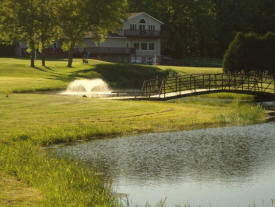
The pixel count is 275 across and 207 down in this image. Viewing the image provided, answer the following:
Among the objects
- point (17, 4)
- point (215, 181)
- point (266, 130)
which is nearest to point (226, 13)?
point (17, 4)

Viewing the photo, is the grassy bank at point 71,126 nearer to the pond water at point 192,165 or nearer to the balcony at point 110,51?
the pond water at point 192,165

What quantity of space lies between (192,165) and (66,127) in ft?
36.1

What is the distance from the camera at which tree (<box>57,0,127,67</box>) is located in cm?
8550

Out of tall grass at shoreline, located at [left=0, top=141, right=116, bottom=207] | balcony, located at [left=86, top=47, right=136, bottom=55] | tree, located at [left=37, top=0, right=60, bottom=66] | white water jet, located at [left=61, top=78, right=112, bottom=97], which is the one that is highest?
tree, located at [left=37, top=0, right=60, bottom=66]

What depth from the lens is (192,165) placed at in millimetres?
25719

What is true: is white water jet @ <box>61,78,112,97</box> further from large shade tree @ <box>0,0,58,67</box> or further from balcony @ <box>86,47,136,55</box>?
balcony @ <box>86,47,136,55</box>

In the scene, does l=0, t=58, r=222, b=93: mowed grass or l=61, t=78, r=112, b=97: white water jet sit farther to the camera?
l=0, t=58, r=222, b=93: mowed grass

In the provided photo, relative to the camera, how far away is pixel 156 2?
12594 centimetres

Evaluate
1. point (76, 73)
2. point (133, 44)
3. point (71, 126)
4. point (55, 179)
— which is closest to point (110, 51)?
point (133, 44)

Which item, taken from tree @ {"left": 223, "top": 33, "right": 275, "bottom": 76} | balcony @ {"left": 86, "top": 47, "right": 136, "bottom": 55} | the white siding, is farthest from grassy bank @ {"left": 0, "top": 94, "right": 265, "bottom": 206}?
the white siding

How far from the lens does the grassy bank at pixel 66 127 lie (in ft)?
63.2

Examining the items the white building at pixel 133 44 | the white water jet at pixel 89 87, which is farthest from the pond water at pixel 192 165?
the white building at pixel 133 44

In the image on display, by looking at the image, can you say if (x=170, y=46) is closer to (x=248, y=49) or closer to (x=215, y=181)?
(x=248, y=49)

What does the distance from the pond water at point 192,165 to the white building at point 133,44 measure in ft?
252
